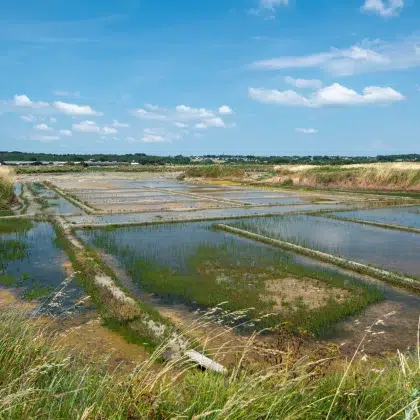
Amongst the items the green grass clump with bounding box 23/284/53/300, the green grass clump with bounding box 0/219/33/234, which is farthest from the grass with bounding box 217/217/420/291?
the green grass clump with bounding box 0/219/33/234

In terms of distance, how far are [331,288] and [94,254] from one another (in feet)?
17.3

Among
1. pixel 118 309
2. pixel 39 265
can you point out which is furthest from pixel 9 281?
pixel 118 309

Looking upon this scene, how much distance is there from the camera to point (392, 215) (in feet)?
52.4

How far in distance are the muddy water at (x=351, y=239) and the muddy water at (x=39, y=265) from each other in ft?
19.6

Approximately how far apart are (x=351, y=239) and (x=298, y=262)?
3.33 meters

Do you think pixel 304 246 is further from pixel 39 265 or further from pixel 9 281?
pixel 9 281

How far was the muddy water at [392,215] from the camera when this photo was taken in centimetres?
1437

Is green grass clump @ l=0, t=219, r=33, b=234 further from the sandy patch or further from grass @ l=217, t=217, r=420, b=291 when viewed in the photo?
the sandy patch

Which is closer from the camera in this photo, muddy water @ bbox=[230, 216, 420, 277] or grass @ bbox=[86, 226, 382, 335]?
grass @ bbox=[86, 226, 382, 335]

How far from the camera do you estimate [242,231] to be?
12234mm

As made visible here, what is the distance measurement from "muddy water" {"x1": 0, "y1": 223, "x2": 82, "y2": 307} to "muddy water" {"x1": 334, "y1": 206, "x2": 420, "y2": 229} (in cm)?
1093

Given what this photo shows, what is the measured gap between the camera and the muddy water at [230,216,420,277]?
9.08 m

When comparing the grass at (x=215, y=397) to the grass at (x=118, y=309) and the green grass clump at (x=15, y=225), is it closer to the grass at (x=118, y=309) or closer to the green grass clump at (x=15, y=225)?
the grass at (x=118, y=309)

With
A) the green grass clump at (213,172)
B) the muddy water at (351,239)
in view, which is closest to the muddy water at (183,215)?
the muddy water at (351,239)
